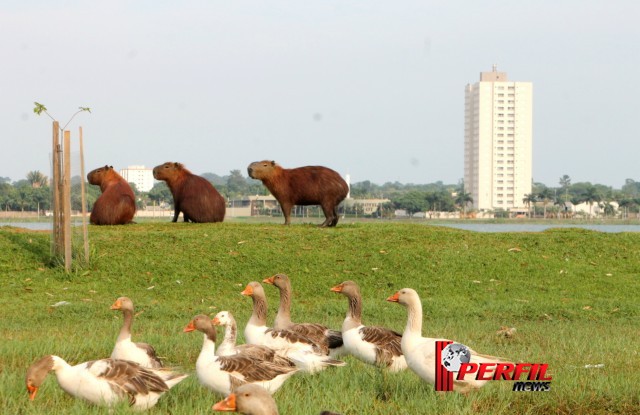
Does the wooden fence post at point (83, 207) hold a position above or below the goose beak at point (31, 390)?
above

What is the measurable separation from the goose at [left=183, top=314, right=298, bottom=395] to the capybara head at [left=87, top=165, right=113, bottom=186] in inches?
707

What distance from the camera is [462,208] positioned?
18650 centimetres

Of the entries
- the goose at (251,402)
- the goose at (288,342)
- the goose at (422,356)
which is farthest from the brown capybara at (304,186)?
the goose at (251,402)

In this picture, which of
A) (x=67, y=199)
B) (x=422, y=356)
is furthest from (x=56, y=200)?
(x=422, y=356)

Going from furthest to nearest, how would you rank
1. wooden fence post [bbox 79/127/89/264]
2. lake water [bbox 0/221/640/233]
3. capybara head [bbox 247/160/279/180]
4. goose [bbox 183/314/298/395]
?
lake water [bbox 0/221/640/233] < capybara head [bbox 247/160/279/180] < wooden fence post [bbox 79/127/89/264] < goose [bbox 183/314/298/395]

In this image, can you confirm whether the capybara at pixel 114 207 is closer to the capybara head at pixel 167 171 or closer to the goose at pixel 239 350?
the capybara head at pixel 167 171

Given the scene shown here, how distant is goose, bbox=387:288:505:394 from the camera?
7.75m

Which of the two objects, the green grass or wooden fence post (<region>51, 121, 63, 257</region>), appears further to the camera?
wooden fence post (<region>51, 121, 63, 257</region>)

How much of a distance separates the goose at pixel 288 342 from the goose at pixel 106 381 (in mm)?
1593

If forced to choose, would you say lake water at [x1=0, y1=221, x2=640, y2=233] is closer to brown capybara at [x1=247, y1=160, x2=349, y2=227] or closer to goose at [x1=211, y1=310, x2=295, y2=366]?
brown capybara at [x1=247, y1=160, x2=349, y2=227]

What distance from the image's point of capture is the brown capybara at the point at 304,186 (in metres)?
23.2

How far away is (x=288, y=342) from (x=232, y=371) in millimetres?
1636

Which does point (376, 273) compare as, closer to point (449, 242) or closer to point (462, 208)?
point (449, 242)

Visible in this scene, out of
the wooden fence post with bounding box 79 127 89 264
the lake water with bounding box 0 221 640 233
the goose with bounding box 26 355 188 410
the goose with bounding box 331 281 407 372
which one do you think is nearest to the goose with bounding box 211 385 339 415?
the goose with bounding box 26 355 188 410
